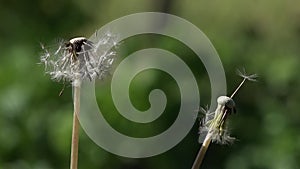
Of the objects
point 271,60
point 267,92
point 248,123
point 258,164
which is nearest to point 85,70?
point 258,164

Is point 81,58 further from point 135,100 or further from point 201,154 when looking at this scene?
point 135,100

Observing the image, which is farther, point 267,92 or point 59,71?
point 267,92

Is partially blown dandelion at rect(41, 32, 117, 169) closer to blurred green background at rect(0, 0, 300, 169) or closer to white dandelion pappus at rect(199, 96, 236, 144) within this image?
white dandelion pappus at rect(199, 96, 236, 144)

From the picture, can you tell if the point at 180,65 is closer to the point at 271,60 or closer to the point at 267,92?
the point at 267,92

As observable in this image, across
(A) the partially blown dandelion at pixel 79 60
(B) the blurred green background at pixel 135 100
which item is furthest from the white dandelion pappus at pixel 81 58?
(B) the blurred green background at pixel 135 100

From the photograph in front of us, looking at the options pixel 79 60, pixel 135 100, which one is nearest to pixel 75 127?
pixel 79 60

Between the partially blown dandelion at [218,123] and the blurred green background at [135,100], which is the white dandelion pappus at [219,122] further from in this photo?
the blurred green background at [135,100]

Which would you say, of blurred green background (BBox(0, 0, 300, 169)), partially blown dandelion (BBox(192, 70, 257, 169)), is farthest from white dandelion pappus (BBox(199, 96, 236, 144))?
blurred green background (BBox(0, 0, 300, 169))
